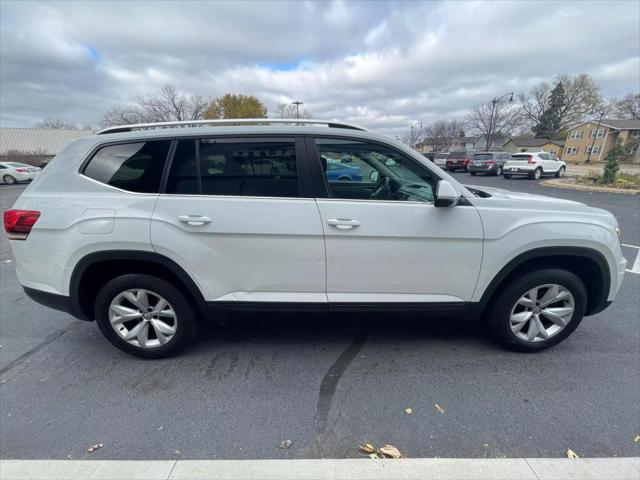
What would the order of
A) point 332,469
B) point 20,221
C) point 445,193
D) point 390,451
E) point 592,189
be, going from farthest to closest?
point 592,189 → point 20,221 → point 445,193 → point 390,451 → point 332,469

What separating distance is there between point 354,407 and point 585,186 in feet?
60.4

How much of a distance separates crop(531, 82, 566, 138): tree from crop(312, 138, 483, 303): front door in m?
83.2

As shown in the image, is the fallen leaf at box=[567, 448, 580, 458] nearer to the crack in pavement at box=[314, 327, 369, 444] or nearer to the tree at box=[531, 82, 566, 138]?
the crack in pavement at box=[314, 327, 369, 444]

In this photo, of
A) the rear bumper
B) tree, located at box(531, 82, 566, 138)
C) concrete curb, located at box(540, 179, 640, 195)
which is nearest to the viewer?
the rear bumper

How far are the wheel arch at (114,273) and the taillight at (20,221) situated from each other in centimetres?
49

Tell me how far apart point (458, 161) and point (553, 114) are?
5997cm

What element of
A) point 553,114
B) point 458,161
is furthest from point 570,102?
point 458,161

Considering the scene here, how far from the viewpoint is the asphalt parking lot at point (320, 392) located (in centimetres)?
194

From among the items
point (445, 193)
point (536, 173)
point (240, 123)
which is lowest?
point (536, 173)

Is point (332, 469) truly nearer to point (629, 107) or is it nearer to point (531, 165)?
point (531, 165)

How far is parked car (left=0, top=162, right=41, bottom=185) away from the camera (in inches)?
Result: 762

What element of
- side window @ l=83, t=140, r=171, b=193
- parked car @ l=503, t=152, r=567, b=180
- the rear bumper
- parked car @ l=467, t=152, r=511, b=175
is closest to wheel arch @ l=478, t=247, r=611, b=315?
side window @ l=83, t=140, r=171, b=193

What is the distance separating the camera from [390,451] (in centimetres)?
188

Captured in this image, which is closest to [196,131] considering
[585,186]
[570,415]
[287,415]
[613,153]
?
[287,415]
